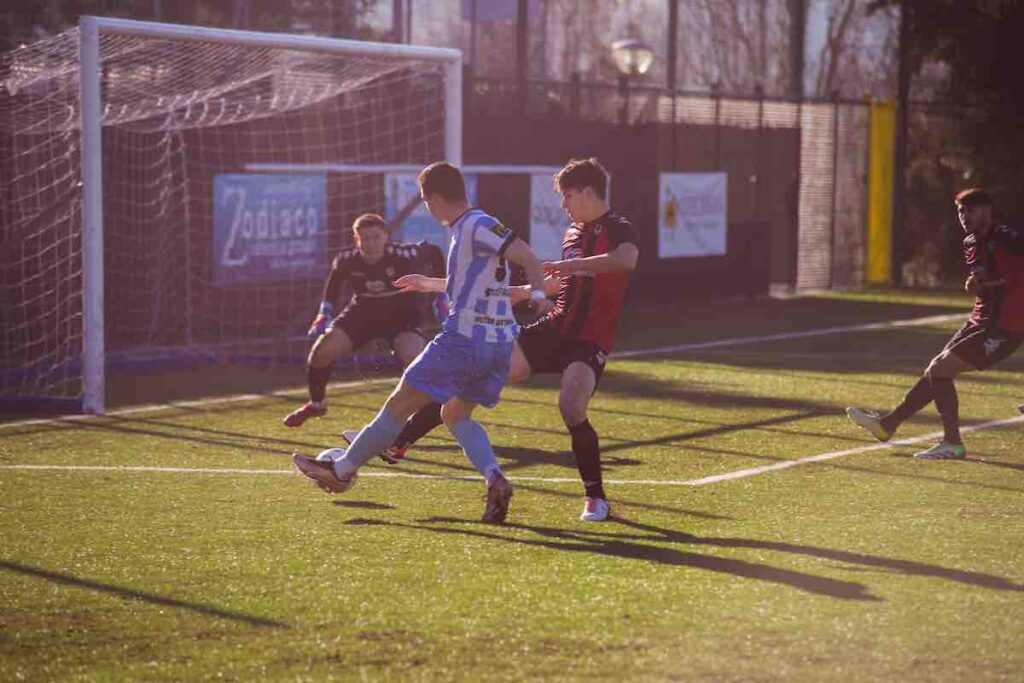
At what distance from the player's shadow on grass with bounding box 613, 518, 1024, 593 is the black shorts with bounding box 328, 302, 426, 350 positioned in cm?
444

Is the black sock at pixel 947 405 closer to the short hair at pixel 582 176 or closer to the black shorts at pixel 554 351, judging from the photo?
the black shorts at pixel 554 351

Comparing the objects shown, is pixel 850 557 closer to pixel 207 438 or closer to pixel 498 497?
pixel 498 497

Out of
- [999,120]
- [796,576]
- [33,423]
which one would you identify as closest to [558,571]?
[796,576]

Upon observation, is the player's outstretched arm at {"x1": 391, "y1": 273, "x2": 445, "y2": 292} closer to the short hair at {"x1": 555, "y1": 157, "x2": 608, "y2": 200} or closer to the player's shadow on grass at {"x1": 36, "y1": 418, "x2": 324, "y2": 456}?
the short hair at {"x1": 555, "y1": 157, "x2": 608, "y2": 200}

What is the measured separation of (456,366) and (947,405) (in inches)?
166

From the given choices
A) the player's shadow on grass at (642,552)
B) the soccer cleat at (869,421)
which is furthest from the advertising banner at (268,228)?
the player's shadow on grass at (642,552)

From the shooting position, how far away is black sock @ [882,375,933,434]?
38.7 feet

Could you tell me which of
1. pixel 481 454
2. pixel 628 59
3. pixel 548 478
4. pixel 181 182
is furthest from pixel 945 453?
pixel 628 59

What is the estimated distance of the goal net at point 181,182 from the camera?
15.4m

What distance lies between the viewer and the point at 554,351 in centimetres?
955

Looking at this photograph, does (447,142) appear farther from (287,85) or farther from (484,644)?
(484,644)

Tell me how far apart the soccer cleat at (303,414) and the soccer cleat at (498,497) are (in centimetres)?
425

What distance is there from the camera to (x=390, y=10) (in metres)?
26.0

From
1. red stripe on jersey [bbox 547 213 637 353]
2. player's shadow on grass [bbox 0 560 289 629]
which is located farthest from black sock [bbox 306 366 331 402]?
player's shadow on grass [bbox 0 560 289 629]
